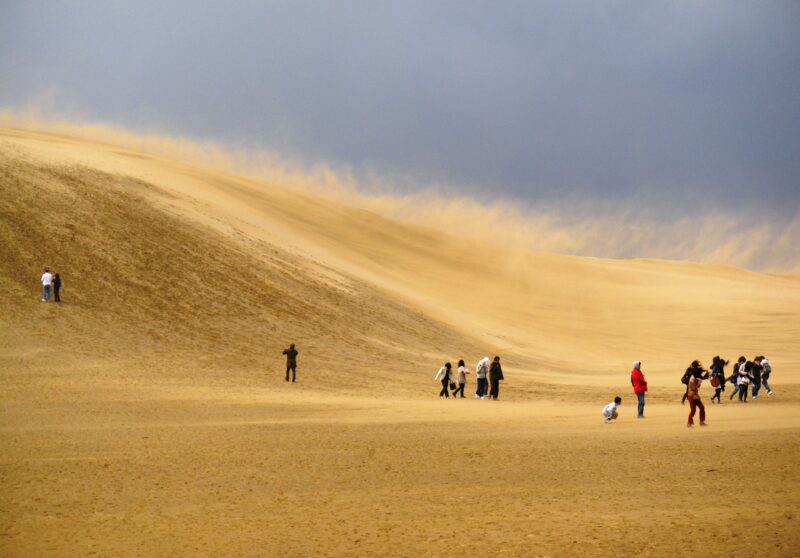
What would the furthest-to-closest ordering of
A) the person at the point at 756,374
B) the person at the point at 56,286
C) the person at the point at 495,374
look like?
the person at the point at 56,286 < the person at the point at 495,374 < the person at the point at 756,374

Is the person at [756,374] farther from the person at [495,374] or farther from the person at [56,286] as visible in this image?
the person at [56,286]

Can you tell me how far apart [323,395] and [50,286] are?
48.7ft

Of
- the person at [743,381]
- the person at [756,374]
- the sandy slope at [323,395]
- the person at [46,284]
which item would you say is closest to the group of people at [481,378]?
the sandy slope at [323,395]

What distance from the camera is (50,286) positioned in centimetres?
3997

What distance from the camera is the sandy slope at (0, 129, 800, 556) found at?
12.7 meters

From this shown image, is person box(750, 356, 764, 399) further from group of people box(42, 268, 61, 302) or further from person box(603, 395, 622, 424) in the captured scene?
group of people box(42, 268, 61, 302)

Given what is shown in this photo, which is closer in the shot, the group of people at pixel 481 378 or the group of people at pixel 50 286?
the group of people at pixel 481 378

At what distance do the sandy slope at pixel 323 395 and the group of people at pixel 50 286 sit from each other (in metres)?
0.73

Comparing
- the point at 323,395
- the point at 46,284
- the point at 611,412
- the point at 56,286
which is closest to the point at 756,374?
the point at 611,412

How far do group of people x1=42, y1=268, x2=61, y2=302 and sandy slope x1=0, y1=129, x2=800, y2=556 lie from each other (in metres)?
0.73

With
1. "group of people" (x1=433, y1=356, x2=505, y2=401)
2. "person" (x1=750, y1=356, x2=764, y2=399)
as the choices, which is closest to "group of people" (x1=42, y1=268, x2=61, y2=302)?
"group of people" (x1=433, y1=356, x2=505, y2=401)

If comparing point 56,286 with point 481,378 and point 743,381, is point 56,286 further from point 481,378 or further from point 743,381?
point 743,381

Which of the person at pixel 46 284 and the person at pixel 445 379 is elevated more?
the person at pixel 46 284

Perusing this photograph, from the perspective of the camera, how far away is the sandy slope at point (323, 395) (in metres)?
12.7
